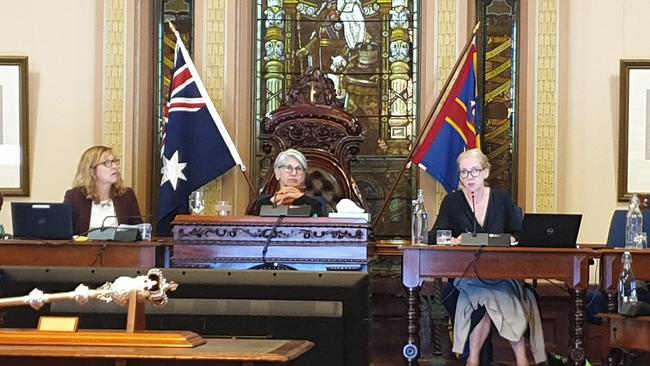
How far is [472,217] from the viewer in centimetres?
605

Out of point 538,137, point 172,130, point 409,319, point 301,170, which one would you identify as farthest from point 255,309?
point 538,137

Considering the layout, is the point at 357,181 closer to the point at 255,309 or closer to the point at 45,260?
the point at 45,260

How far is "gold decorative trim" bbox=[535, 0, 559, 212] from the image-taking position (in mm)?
7449

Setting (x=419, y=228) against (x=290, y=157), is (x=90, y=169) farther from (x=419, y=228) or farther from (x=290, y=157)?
(x=419, y=228)

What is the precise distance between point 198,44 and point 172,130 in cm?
76

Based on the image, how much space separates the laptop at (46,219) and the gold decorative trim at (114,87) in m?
1.84

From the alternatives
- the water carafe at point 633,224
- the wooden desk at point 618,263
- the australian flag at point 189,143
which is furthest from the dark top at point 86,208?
the water carafe at point 633,224

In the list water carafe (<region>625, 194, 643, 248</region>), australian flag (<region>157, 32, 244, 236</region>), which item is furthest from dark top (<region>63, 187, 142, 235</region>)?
water carafe (<region>625, 194, 643, 248</region>)

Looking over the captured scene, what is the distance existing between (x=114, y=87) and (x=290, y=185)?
6.43 feet

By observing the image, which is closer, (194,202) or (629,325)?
(629,325)

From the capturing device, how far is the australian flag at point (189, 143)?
23.9 ft

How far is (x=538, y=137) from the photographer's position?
7461mm

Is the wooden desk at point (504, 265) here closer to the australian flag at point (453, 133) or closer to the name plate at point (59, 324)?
the australian flag at point (453, 133)

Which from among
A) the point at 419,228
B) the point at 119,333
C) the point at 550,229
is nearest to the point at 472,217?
the point at 419,228
